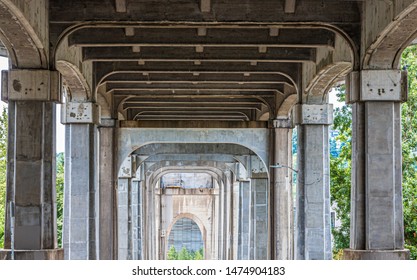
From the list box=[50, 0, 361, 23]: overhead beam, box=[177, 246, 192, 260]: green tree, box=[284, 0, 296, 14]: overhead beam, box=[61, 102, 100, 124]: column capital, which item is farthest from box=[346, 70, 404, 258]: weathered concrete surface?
box=[177, 246, 192, 260]: green tree

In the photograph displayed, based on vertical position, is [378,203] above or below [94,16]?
below

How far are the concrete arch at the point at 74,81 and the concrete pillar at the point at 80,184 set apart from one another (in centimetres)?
26

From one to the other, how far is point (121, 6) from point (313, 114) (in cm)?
1058

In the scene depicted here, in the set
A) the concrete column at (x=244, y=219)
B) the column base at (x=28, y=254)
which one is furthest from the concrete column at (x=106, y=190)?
the concrete column at (x=244, y=219)

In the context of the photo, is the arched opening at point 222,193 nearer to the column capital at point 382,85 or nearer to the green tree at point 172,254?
the column capital at point 382,85

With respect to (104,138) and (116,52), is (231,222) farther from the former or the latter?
(116,52)

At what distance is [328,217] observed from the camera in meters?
29.8

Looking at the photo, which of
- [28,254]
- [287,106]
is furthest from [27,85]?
[287,106]

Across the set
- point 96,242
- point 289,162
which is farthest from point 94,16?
point 289,162

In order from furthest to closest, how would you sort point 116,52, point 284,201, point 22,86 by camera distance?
point 284,201, point 116,52, point 22,86

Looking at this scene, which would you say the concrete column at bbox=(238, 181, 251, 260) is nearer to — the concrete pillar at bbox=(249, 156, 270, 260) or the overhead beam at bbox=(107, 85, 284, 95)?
the concrete pillar at bbox=(249, 156, 270, 260)

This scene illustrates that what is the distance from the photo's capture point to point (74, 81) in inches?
1079

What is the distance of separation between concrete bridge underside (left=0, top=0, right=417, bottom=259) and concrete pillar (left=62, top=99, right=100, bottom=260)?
5cm

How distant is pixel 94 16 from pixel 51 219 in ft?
15.8
